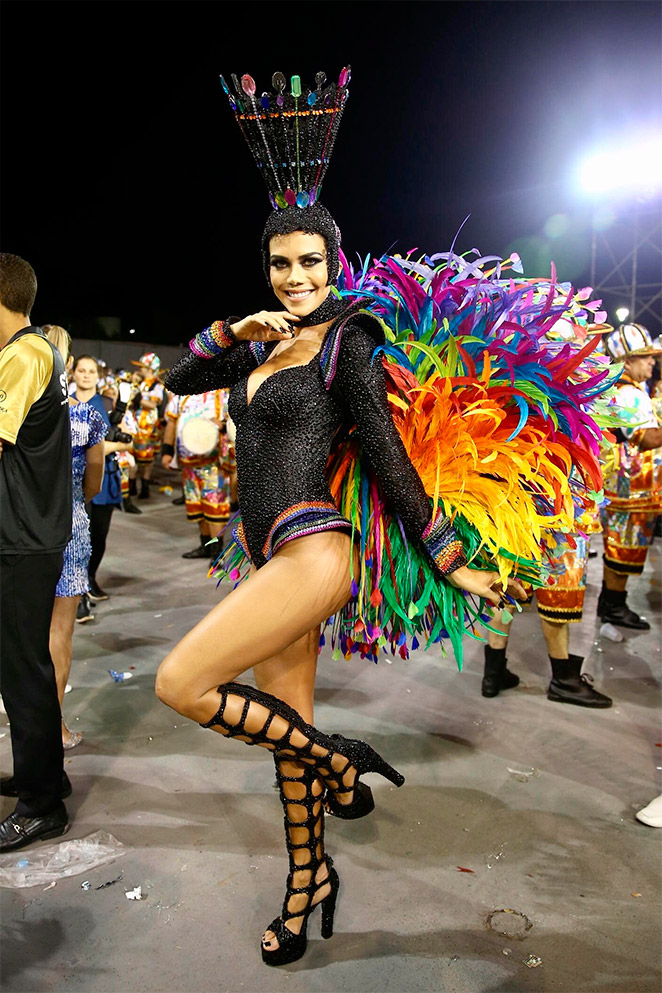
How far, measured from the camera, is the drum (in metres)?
5.76

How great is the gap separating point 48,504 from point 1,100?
8.27 meters

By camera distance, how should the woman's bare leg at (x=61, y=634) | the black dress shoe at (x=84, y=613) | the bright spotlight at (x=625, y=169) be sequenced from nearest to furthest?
the woman's bare leg at (x=61, y=634) → the black dress shoe at (x=84, y=613) → the bright spotlight at (x=625, y=169)

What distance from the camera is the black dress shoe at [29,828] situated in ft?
7.30

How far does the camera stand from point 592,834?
2357mm

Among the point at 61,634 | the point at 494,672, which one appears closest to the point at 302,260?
the point at 61,634

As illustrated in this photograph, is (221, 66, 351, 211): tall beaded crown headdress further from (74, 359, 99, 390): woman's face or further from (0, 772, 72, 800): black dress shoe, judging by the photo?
(74, 359, 99, 390): woman's face

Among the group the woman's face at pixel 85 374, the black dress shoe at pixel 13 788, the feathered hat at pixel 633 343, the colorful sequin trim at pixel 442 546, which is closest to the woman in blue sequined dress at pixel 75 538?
the black dress shoe at pixel 13 788

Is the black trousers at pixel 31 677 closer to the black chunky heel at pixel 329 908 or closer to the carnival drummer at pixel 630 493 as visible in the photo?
the black chunky heel at pixel 329 908

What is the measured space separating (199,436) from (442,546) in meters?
4.35

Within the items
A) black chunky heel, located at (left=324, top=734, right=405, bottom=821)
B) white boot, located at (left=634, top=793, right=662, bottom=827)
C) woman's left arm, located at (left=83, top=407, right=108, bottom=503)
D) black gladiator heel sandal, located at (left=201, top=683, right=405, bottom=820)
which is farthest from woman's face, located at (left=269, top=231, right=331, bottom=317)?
white boot, located at (left=634, top=793, right=662, bottom=827)

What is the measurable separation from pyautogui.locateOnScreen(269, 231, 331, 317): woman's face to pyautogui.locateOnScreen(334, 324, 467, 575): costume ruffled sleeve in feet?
0.59

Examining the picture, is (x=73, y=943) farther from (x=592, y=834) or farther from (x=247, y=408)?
(x=592, y=834)

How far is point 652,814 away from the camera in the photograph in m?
2.39

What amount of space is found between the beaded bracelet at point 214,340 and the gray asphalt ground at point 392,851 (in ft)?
5.04
